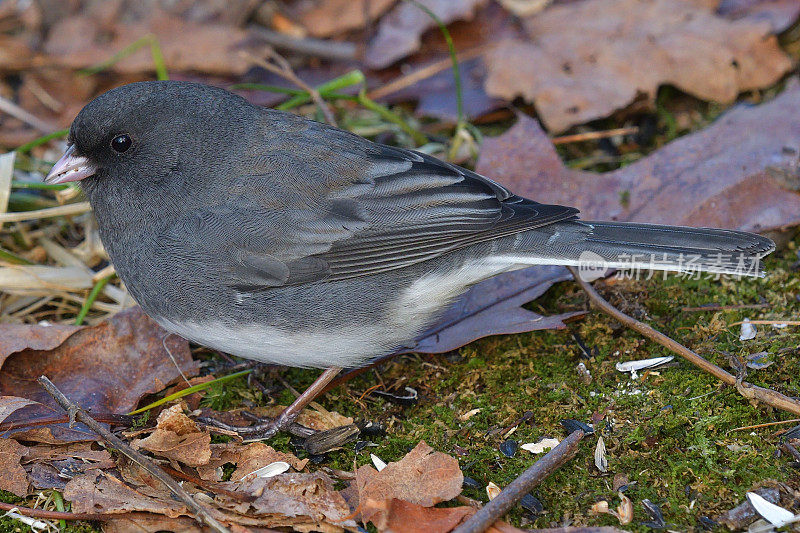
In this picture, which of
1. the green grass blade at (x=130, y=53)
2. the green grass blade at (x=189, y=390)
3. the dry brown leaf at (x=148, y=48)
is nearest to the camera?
the green grass blade at (x=189, y=390)

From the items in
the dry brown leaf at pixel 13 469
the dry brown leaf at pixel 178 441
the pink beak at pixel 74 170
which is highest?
the pink beak at pixel 74 170

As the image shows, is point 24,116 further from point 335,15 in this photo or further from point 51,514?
point 51,514

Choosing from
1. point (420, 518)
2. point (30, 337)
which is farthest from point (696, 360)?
point (30, 337)

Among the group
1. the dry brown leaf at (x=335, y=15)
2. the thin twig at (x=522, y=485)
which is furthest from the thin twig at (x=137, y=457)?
the dry brown leaf at (x=335, y=15)

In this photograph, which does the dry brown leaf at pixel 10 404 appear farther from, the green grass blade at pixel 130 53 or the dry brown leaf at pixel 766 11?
the dry brown leaf at pixel 766 11

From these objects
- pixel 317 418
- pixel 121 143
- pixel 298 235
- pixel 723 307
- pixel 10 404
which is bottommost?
pixel 317 418

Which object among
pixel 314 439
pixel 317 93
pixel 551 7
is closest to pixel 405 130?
pixel 317 93
